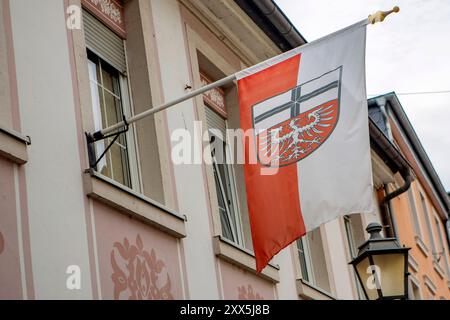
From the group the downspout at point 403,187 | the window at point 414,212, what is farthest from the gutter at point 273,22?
the window at point 414,212

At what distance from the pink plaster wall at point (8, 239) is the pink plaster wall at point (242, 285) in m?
3.64

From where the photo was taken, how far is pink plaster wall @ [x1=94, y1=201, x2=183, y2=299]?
8086 mm

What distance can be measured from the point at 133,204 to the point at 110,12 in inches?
91.4

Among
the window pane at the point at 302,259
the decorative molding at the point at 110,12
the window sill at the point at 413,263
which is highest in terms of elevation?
the decorative molding at the point at 110,12

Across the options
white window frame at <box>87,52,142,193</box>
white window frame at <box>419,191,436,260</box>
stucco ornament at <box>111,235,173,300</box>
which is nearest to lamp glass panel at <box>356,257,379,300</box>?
stucco ornament at <box>111,235,173,300</box>

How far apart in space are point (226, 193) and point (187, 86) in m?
1.65

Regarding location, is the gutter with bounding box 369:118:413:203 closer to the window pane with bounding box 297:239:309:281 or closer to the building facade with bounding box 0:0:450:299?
the building facade with bounding box 0:0:450:299

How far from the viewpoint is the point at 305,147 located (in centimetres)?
816

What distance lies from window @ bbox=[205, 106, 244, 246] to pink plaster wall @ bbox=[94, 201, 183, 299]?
7.82ft

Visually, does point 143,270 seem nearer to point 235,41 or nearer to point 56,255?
point 56,255

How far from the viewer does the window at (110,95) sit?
9.41 m

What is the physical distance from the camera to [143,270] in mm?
8578

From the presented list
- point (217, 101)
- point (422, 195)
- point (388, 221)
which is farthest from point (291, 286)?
point (422, 195)

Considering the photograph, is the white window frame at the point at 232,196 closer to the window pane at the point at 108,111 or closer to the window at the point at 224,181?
the window at the point at 224,181
